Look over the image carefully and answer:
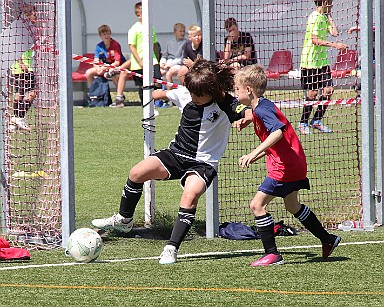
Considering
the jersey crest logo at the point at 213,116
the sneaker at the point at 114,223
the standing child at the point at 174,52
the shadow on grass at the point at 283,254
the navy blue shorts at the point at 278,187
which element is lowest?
the shadow on grass at the point at 283,254

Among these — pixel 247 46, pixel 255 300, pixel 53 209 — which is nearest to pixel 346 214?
pixel 247 46

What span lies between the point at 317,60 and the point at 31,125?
4301 mm

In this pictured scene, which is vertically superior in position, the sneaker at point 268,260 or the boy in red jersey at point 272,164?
the boy in red jersey at point 272,164

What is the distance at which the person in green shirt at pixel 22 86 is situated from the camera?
8945mm

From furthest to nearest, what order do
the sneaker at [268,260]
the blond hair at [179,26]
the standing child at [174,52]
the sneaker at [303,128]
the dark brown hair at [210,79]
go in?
the blond hair at [179,26] < the standing child at [174,52] < the sneaker at [303,128] < the dark brown hair at [210,79] < the sneaker at [268,260]

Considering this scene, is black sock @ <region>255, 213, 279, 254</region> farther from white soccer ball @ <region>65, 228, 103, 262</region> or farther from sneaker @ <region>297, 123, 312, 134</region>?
sneaker @ <region>297, 123, 312, 134</region>

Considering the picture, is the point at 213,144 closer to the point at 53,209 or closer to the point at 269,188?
the point at 269,188

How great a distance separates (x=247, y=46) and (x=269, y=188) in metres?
3.15

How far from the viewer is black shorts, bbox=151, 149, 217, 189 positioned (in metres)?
7.84

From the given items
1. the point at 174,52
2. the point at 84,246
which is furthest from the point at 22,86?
the point at 174,52

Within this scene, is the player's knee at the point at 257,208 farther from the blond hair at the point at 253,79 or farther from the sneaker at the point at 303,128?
the sneaker at the point at 303,128

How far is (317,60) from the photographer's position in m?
12.0

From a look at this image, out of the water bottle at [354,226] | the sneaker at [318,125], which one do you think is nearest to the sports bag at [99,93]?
the sneaker at [318,125]

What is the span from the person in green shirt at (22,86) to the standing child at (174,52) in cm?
1486
